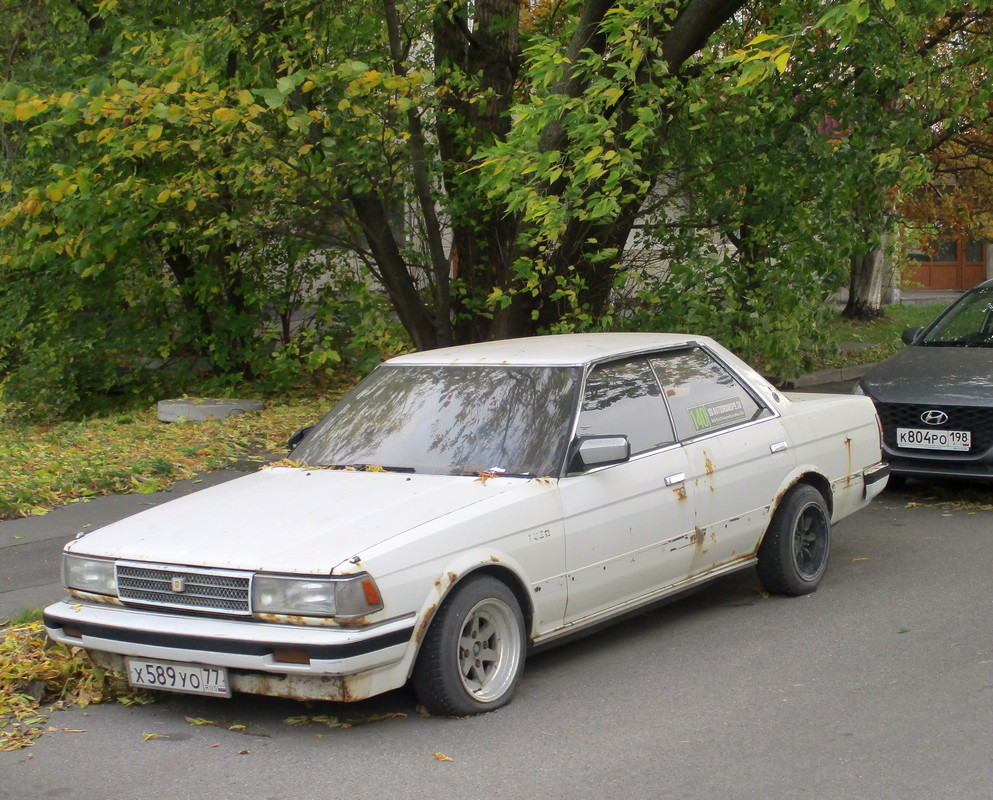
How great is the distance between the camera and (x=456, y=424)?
5688 millimetres

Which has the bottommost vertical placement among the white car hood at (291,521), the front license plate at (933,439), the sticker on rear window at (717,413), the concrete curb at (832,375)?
the concrete curb at (832,375)

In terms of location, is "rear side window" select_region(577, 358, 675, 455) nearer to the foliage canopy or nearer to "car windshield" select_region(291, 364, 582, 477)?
"car windshield" select_region(291, 364, 582, 477)

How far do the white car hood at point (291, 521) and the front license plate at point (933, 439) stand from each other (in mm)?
4727

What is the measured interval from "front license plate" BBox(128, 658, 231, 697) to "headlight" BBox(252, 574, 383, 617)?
34 centimetres

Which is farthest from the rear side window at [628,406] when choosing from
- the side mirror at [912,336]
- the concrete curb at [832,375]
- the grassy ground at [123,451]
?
the concrete curb at [832,375]

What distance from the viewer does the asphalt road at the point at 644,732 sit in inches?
164

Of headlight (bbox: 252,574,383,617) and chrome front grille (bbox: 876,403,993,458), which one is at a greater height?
headlight (bbox: 252,574,383,617)

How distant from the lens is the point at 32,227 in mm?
11359

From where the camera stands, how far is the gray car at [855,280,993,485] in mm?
8602

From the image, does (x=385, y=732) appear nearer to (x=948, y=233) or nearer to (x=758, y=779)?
(x=758, y=779)

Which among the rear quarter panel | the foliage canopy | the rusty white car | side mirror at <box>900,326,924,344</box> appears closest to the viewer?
the rusty white car

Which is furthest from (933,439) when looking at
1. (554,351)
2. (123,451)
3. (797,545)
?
(123,451)

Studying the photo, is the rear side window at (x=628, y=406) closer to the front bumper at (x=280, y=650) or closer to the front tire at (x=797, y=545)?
the front tire at (x=797, y=545)

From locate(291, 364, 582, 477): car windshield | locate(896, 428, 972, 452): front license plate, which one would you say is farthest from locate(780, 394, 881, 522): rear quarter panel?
locate(291, 364, 582, 477): car windshield
